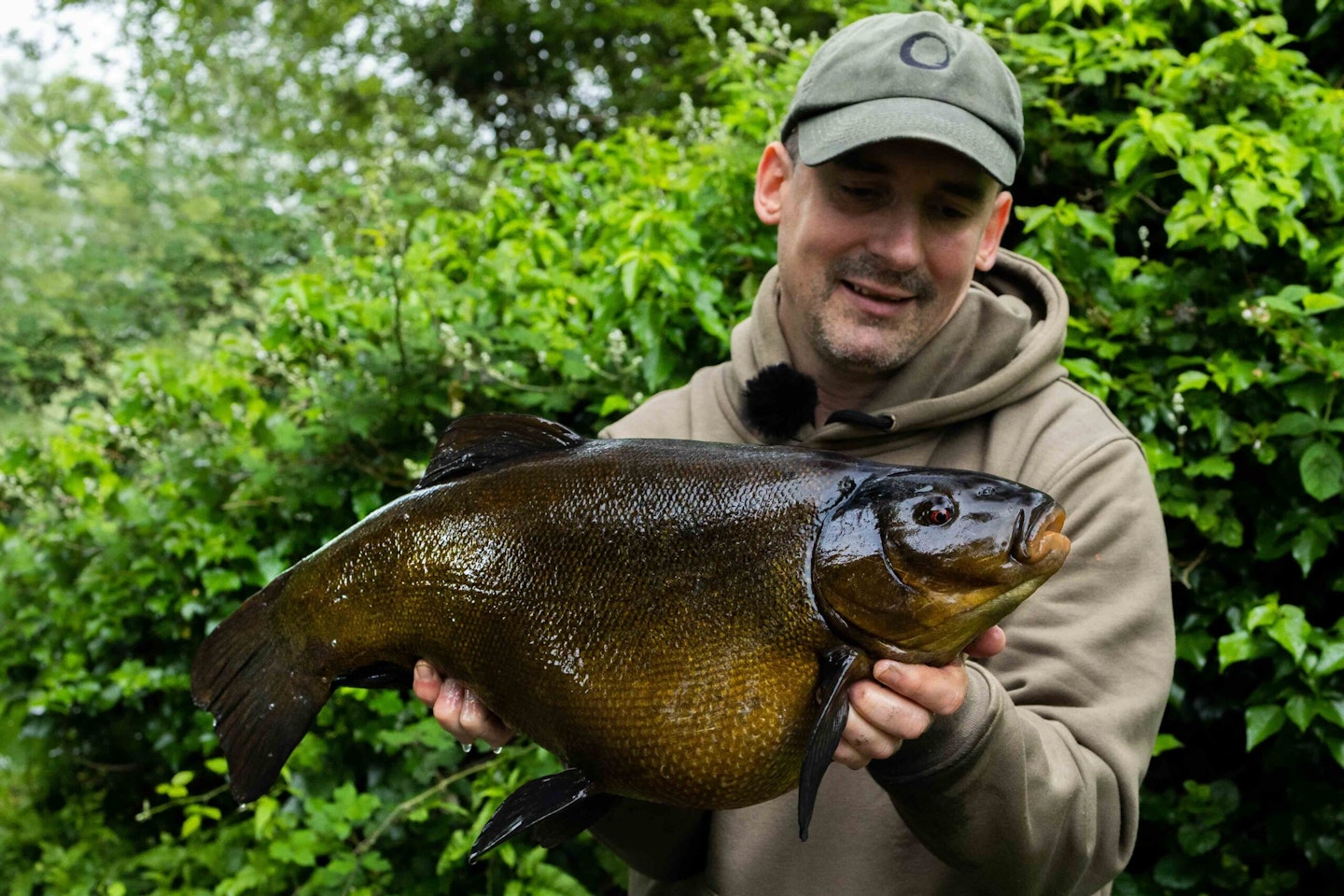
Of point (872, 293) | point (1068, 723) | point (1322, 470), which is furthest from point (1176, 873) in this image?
point (872, 293)

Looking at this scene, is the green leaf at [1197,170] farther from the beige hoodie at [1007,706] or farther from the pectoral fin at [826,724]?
the pectoral fin at [826,724]

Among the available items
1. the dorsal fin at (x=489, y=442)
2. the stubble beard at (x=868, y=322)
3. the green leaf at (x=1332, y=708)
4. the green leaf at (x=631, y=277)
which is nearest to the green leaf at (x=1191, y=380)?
the green leaf at (x=1332, y=708)

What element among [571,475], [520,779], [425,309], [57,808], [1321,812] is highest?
[571,475]

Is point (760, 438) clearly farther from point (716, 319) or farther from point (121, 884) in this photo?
point (121, 884)

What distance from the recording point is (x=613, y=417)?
149 inches

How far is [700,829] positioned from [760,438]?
746 mm

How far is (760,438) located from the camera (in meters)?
2.30

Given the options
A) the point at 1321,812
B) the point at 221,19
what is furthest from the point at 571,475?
the point at 221,19

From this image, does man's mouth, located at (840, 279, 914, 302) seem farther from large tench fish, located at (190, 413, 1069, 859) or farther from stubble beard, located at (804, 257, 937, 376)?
large tench fish, located at (190, 413, 1069, 859)

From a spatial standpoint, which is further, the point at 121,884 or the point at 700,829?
the point at 121,884

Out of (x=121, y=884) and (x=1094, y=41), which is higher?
(x=1094, y=41)

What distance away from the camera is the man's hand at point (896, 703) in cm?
148

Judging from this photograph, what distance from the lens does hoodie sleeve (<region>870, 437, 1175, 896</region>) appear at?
5.29ft

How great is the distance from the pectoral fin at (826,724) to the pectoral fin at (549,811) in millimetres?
328
